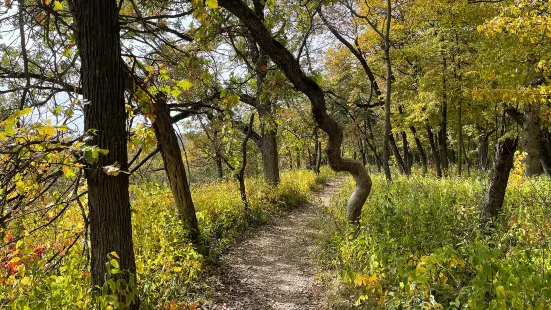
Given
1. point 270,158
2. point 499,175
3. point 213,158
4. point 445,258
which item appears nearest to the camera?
point 445,258

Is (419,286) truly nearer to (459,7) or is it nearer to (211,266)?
(211,266)

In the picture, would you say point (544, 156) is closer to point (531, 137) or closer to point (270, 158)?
point (531, 137)

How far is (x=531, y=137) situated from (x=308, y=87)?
9.88 m

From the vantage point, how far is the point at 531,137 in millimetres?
11094

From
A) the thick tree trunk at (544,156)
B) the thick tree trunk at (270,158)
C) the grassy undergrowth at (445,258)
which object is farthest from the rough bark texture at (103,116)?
the thick tree trunk at (544,156)

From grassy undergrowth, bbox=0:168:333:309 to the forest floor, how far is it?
1.12 feet

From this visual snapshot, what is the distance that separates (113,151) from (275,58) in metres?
2.55

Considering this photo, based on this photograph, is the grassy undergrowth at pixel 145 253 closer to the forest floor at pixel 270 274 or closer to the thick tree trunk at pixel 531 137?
the forest floor at pixel 270 274

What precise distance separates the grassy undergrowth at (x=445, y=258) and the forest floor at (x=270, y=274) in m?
0.48

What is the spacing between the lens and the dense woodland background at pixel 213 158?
8.79 feet

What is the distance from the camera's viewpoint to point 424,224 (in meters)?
4.95

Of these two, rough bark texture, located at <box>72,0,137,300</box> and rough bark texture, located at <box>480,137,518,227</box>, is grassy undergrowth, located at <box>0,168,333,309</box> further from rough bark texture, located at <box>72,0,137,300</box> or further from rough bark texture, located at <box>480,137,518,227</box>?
rough bark texture, located at <box>480,137,518,227</box>

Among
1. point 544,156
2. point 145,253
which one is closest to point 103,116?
point 145,253

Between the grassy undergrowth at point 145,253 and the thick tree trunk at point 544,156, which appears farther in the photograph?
the thick tree trunk at point 544,156
